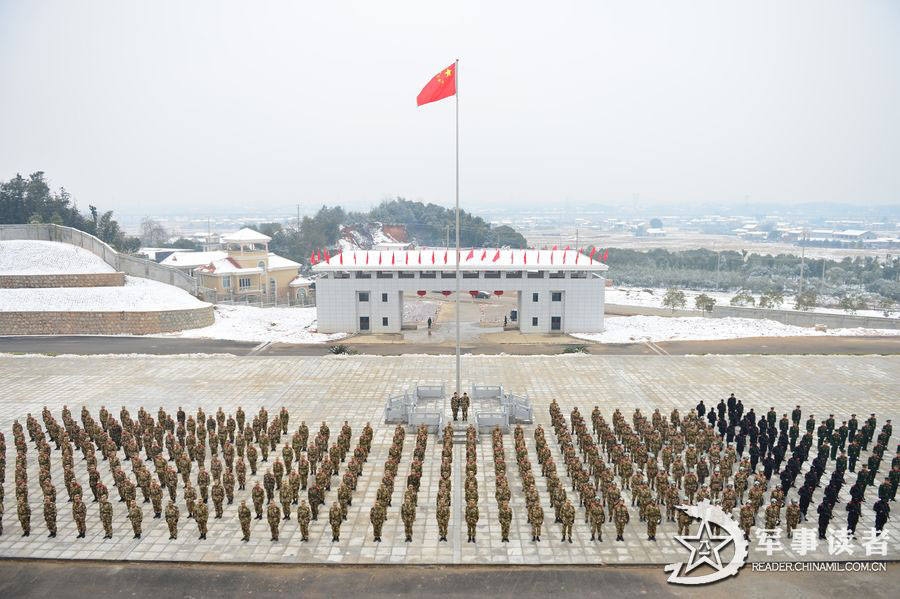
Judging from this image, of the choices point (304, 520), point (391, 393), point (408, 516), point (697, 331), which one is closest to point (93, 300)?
point (391, 393)

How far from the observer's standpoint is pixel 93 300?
32.4 metres

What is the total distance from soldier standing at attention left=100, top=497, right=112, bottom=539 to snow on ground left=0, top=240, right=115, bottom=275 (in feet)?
86.9

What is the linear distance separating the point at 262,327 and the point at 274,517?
2317 cm

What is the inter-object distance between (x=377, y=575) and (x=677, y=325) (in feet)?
85.4

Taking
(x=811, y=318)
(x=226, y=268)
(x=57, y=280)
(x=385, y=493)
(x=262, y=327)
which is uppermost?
(x=57, y=280)

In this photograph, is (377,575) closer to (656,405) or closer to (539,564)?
(539,564)

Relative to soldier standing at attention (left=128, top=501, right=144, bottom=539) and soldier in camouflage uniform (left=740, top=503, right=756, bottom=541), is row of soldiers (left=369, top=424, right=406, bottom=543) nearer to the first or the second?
soldier standing at attention (left=128, top=501, right=144, bottom=539)

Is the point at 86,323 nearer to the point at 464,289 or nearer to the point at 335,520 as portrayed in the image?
the point at 464,289

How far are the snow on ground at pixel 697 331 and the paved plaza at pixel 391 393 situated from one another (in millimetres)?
5367

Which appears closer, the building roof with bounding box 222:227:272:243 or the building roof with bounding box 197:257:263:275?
the building roof with bounding box 197:257:263:275

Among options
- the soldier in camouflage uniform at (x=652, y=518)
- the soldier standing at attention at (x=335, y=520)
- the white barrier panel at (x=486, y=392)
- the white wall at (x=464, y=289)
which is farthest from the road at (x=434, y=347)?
the soldier in camouflage uniform at (x=652, y=518)

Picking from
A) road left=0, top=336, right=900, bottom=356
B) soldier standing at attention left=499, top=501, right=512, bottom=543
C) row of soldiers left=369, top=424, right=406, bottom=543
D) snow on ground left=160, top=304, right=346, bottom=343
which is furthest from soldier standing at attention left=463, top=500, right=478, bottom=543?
snow on ground left=160, top=304, right=346, bottom=343

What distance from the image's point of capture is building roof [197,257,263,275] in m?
43.7

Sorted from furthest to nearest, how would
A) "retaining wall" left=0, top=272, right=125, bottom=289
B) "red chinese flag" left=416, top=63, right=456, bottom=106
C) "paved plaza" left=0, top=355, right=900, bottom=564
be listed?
"retaining wall" left=0, top=272, right=125, bottom=289 < "red chinese flag" left=416, top=63, right=456, bottom=106 < "paved plaza" left=0, top=355, right=900, bottom=564
